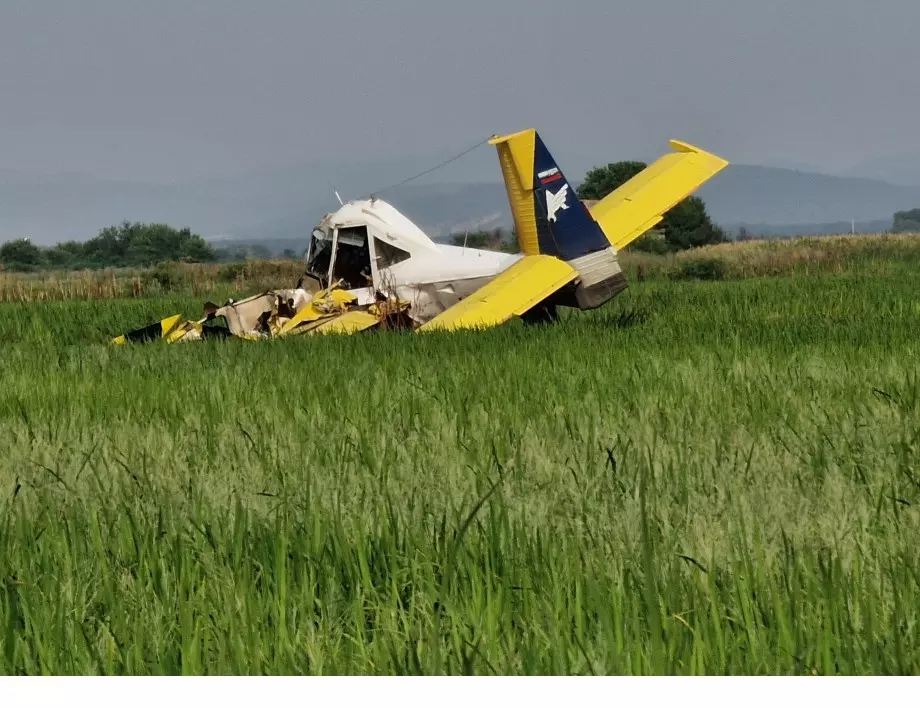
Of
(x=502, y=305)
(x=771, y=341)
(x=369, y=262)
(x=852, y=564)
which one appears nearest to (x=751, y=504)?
(x=852, y=564)

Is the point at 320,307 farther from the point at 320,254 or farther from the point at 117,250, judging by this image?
the point at 117,250

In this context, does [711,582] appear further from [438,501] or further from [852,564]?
[438,501]

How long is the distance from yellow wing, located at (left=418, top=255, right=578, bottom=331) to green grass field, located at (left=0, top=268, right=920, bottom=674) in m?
3.65

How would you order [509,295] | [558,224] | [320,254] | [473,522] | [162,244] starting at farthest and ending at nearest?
[162,244]
[320,254]
[558,224]
[509,295]
[473,522]

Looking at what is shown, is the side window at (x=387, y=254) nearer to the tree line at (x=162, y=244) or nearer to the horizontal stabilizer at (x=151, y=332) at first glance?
the horizontal stabilizer at (x=151, y=332)

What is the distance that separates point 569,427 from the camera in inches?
190

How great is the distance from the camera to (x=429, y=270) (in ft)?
40.7

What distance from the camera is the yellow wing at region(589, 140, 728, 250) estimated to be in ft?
42.9

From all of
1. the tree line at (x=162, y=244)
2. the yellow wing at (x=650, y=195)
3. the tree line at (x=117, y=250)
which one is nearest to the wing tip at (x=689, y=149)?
the yellow wing at (x=650, y=195)

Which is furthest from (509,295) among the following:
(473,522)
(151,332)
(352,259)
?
(473,522)

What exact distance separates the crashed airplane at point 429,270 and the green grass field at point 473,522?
173 inches

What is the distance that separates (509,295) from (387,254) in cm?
196

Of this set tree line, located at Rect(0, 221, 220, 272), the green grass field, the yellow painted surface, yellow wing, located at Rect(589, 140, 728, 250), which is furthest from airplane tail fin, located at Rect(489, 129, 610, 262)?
tree line, located at Rect(0, 221, 220, 272)

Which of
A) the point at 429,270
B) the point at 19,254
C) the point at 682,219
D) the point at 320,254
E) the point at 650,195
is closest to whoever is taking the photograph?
the point at 429,270
